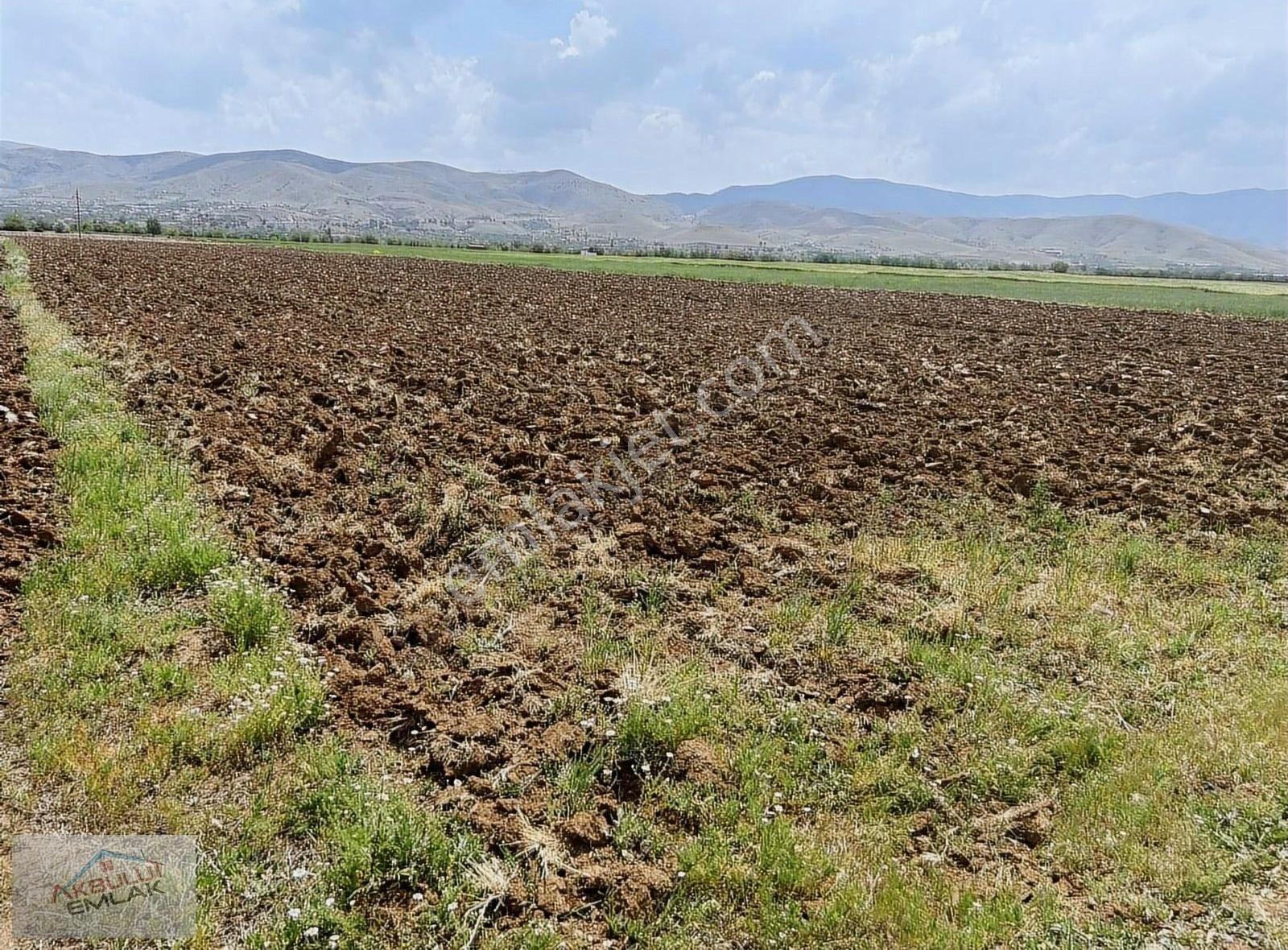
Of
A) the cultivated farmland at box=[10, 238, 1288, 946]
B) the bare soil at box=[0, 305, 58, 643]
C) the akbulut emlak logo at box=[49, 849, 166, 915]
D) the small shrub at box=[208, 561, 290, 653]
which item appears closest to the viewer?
the akbulut emlak logo at box=[49, 849, 166, 915]

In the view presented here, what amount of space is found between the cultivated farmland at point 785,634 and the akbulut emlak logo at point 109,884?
0.64 metres

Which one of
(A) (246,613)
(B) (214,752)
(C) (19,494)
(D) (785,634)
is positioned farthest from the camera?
(C) (19,494)

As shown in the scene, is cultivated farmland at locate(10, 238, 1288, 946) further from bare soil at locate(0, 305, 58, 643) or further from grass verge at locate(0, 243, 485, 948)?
bare soil at locate(0, 305, 58, 643)

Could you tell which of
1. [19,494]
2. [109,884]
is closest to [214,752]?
[109,884]

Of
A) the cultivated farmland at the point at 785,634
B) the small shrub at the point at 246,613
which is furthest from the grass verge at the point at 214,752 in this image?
the cultivated farmland at the point at 785,634

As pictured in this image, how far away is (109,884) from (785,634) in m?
4.24

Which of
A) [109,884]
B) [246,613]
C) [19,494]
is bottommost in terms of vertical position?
[109,884]

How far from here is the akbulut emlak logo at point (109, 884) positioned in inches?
130

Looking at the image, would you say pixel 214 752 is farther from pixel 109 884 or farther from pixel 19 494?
pixel 19 494

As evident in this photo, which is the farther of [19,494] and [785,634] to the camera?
[19,494]

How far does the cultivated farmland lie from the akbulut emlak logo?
0.64 metres

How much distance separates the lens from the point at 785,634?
5750 millimetres

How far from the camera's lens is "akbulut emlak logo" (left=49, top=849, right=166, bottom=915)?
3.29 meters

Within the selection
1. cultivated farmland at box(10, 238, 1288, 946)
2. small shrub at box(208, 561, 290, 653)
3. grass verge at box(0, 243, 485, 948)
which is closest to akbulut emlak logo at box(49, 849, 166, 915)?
grass verge at box(0, 243, 485, 948)
